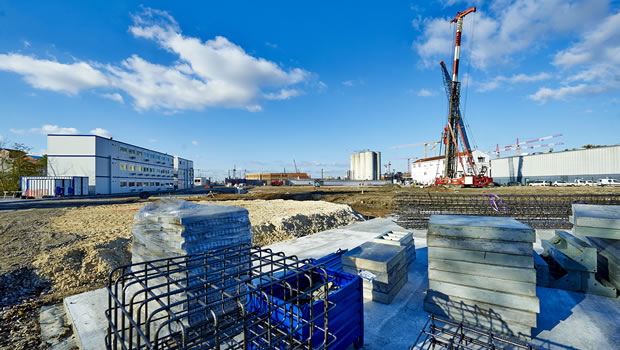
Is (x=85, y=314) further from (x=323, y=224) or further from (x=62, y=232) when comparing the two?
(x=323, y=224)

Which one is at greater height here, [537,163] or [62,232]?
[537,163]

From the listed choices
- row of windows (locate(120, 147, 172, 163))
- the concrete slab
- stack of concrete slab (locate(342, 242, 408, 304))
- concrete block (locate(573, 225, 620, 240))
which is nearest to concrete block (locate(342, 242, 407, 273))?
stack of concrete slab (locate(342, 242, 408, 304))

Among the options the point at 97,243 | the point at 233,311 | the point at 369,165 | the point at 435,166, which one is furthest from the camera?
the point at 369,165

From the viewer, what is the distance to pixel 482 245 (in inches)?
154

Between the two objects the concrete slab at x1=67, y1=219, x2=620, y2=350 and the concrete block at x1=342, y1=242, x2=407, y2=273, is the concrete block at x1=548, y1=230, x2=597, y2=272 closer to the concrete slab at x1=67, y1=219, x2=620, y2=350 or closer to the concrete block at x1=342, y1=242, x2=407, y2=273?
the concrete slab at x1=67, y1=219, x2=620, y2=350

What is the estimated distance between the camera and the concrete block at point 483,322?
12.5 ft

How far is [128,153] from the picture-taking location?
1672 inches

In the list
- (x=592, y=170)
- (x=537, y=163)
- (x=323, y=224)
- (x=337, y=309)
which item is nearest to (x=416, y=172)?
(x=537, y=163)

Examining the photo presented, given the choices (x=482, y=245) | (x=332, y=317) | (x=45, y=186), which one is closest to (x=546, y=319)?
(x=482, y=245)

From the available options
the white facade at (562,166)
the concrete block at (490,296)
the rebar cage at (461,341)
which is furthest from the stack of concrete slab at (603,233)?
the white facade at (562,166)

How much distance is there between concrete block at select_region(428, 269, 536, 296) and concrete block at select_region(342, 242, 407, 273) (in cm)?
81

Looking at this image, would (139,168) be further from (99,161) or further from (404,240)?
(404,240)

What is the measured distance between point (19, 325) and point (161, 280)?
8.73ft

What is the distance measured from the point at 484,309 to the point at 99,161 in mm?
46210
